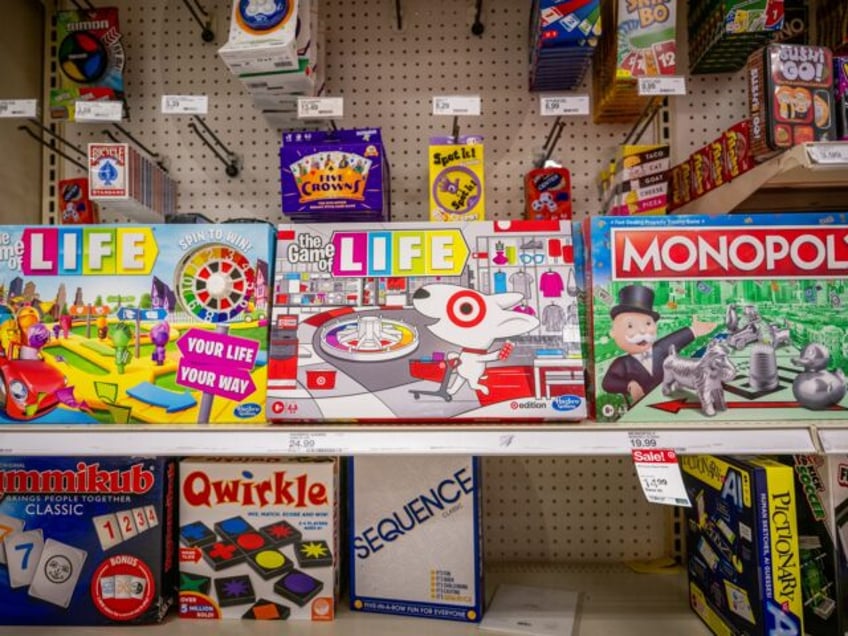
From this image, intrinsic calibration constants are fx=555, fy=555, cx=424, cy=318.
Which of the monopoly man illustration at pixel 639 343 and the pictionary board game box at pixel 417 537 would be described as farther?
the pictionary board game box at pixel 417 537

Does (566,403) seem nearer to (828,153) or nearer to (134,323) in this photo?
(828,153)

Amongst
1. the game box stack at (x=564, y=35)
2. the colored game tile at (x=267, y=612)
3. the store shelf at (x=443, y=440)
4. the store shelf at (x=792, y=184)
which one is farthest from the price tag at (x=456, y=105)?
the colored game tile at (x=267, y=612)

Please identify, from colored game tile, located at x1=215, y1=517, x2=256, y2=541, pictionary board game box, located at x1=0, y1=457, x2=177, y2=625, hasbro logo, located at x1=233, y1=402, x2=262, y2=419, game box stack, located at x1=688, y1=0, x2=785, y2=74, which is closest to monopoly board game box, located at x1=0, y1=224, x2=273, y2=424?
hasbro logo, located at x1=233, y1=402, x2=262, y2=419

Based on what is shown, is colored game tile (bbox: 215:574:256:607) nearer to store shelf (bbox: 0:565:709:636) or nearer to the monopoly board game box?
store shelf (bbox: 0:565:709:636)

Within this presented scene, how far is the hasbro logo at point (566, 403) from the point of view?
3.44ft

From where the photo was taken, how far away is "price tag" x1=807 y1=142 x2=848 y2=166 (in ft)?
3.21

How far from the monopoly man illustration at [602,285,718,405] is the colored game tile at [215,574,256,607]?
0.89 metres

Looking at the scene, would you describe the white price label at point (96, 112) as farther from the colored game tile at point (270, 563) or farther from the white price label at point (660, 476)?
the white price label at point (660, 476)

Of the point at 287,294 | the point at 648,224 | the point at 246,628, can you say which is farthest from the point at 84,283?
the point at 648,224

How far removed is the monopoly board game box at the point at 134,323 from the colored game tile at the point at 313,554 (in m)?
0.34

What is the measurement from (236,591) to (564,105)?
1.32 meters

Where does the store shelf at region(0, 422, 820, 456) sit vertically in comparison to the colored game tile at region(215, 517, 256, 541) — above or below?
above

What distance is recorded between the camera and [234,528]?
1.24m

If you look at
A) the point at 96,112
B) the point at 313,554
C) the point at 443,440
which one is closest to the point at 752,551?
the point at 443,440
